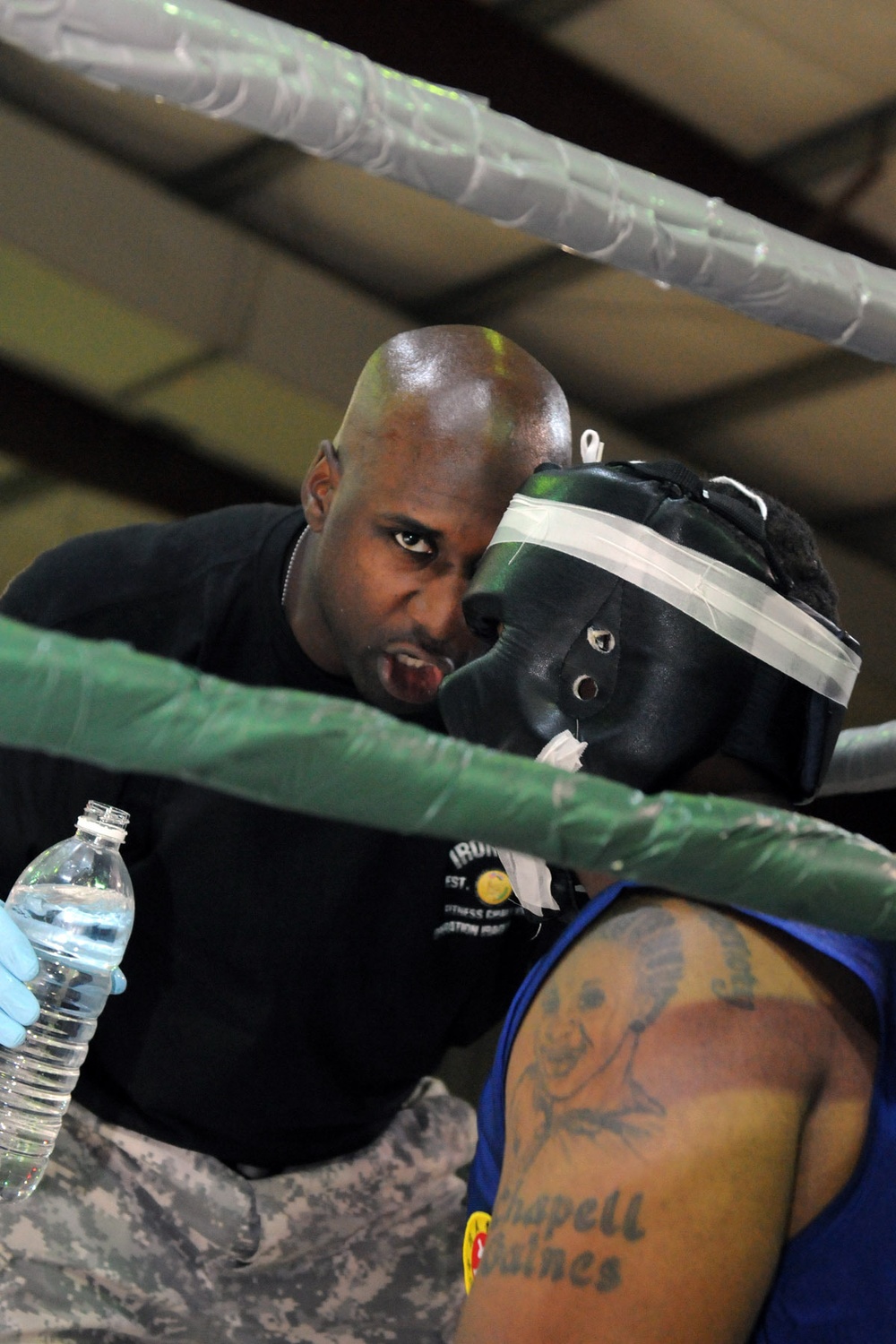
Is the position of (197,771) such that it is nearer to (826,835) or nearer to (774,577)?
(826,835)

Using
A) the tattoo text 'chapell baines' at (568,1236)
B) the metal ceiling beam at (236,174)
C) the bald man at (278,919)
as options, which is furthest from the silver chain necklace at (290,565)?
the metal ceiling beam at (236,174)

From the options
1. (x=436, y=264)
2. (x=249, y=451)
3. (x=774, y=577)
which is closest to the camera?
(x=774, y=577)

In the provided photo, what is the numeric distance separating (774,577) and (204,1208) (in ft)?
4.25

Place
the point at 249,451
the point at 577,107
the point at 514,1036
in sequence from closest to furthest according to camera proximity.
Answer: the point at 514,1036, the point at 577,107, the point at 249,451

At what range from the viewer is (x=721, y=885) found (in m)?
0.88

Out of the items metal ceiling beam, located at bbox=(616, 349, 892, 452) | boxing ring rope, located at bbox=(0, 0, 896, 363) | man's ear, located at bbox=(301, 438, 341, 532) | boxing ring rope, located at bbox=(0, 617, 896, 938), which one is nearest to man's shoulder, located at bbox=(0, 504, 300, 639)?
man's ear, located at bbox=(301, 438, 341, 532)

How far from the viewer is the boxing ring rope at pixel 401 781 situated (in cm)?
74

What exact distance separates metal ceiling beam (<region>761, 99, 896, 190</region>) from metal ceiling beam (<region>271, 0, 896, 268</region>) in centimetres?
3

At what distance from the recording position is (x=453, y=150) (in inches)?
53.4

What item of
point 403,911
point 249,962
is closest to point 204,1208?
point 249,962

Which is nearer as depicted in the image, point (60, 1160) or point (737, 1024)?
point (737, 1024)

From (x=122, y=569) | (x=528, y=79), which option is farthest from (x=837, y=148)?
(x=122, y=569)

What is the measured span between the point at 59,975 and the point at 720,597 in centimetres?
114

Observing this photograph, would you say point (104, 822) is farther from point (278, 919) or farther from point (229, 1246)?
point (229, 1246)
